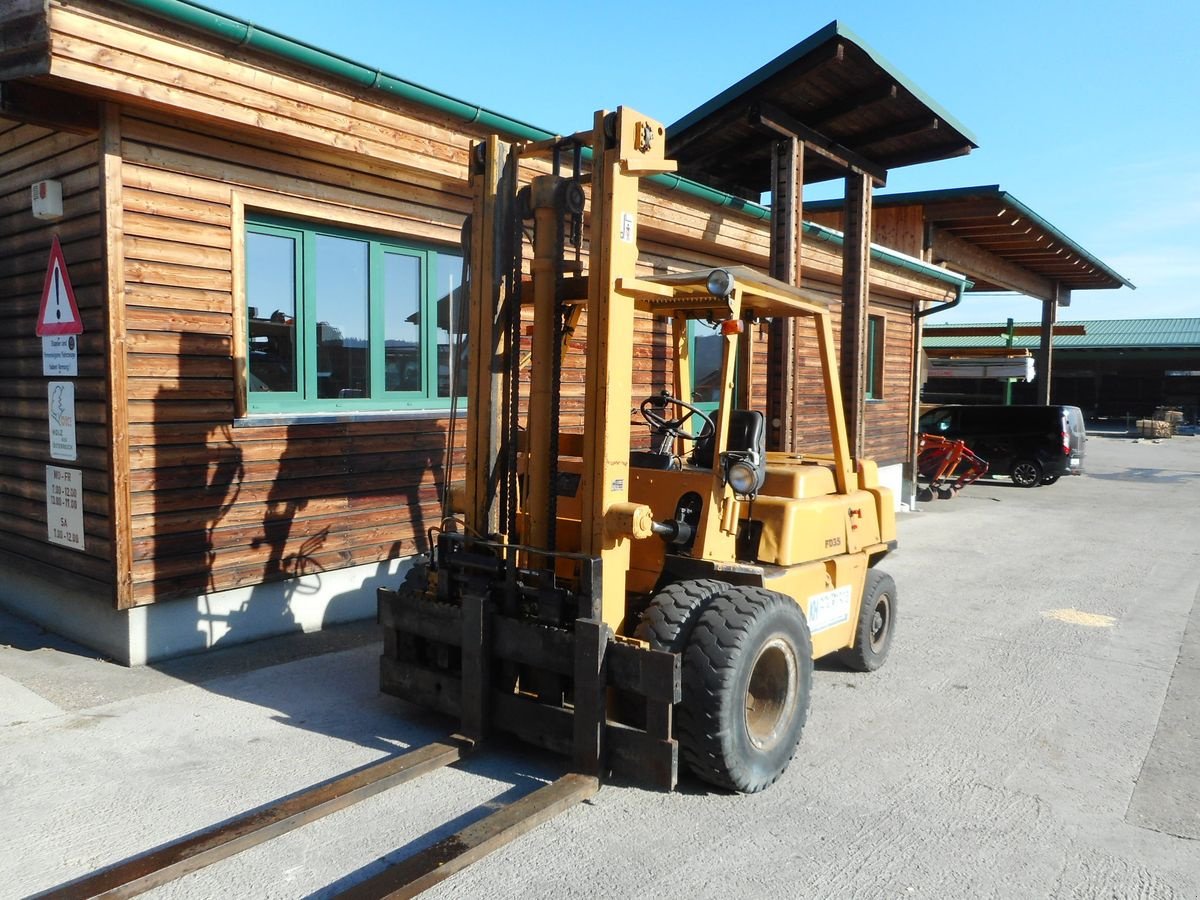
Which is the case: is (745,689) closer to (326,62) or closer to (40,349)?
(326,62)

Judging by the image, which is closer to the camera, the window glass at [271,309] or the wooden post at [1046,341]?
the window glass at [271,309]

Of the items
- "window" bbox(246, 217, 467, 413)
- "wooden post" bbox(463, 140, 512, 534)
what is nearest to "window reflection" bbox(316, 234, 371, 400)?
"window" bbox(246, 217, 467, 413)

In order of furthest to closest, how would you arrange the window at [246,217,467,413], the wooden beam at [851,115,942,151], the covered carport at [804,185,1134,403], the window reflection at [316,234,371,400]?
the covered carport at [804,185,1134,403] < the wooden beam at [851,115,942,151] < the window reflection at [316,234,371,400] < the window at [246,217,467,413]

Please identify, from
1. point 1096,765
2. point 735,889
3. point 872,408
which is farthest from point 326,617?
point 872,408

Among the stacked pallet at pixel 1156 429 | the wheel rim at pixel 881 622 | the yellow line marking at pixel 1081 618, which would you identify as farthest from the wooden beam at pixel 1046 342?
the wheel rim at pixel 881 622

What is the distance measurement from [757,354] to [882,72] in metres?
4.46

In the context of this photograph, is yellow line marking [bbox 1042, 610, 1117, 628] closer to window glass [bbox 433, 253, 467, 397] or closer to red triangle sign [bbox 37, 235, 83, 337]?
window glass [bbox 433, 253, 467, 397]

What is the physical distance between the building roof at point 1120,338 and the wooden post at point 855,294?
2850cm

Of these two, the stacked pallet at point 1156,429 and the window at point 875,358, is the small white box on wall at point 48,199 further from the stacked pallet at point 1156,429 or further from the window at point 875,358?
the stacked pallet at point 1156,429

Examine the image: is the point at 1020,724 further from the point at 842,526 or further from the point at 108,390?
the point at 108,390

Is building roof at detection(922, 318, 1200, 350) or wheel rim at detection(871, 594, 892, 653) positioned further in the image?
building roof at detection(922, 318, 1200, 350)

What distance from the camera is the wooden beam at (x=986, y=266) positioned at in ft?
61.3

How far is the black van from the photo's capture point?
65.3 ft

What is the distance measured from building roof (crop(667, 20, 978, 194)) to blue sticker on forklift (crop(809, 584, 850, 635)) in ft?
19.5
